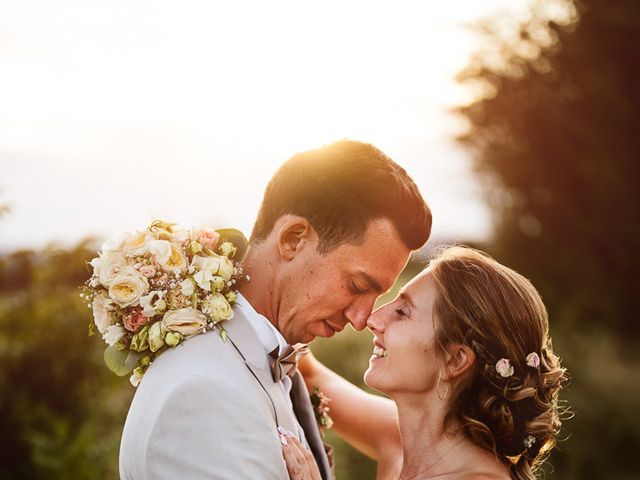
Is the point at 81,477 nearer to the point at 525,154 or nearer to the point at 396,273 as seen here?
the point at 396,273

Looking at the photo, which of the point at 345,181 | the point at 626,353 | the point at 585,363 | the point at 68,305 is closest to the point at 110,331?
the point at 345,181

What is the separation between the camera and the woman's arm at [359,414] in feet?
13.5

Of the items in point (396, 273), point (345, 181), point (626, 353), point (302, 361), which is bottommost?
point (626, 353)

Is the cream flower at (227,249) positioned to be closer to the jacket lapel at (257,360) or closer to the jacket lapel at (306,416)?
the jacket lapel at (257,360)

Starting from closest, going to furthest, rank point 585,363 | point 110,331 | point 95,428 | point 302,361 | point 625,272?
point 110,331 < point 302,361 < point 95,428 < point 585,363 < point 625,272

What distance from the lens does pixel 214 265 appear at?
2916 mm

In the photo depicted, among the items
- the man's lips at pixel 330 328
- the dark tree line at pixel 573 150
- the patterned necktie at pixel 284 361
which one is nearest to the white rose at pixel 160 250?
the patterned necktie at pixel 284 361

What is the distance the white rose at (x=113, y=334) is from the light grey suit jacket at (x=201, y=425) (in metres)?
0.27

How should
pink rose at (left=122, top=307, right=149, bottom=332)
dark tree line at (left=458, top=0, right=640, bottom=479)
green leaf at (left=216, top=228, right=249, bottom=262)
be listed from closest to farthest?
pink rose at (left=122, top=307, right=149, bottom=332) < green leaf at (left=216, top=228, right=249, bottom=262) < dark tree line at (left=458, top=0, right=640, bottom=479)

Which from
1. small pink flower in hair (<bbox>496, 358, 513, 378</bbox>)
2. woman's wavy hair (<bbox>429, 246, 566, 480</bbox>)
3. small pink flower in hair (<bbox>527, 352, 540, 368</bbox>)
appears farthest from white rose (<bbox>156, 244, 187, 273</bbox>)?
small pink flower in hair (<bbox>527, 352, 540, 368</bbox>)

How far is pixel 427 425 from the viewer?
3545 mm

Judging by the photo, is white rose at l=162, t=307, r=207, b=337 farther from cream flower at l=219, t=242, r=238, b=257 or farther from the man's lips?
the man's lips

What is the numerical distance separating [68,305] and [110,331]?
3879mm

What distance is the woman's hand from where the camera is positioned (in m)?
2.69
